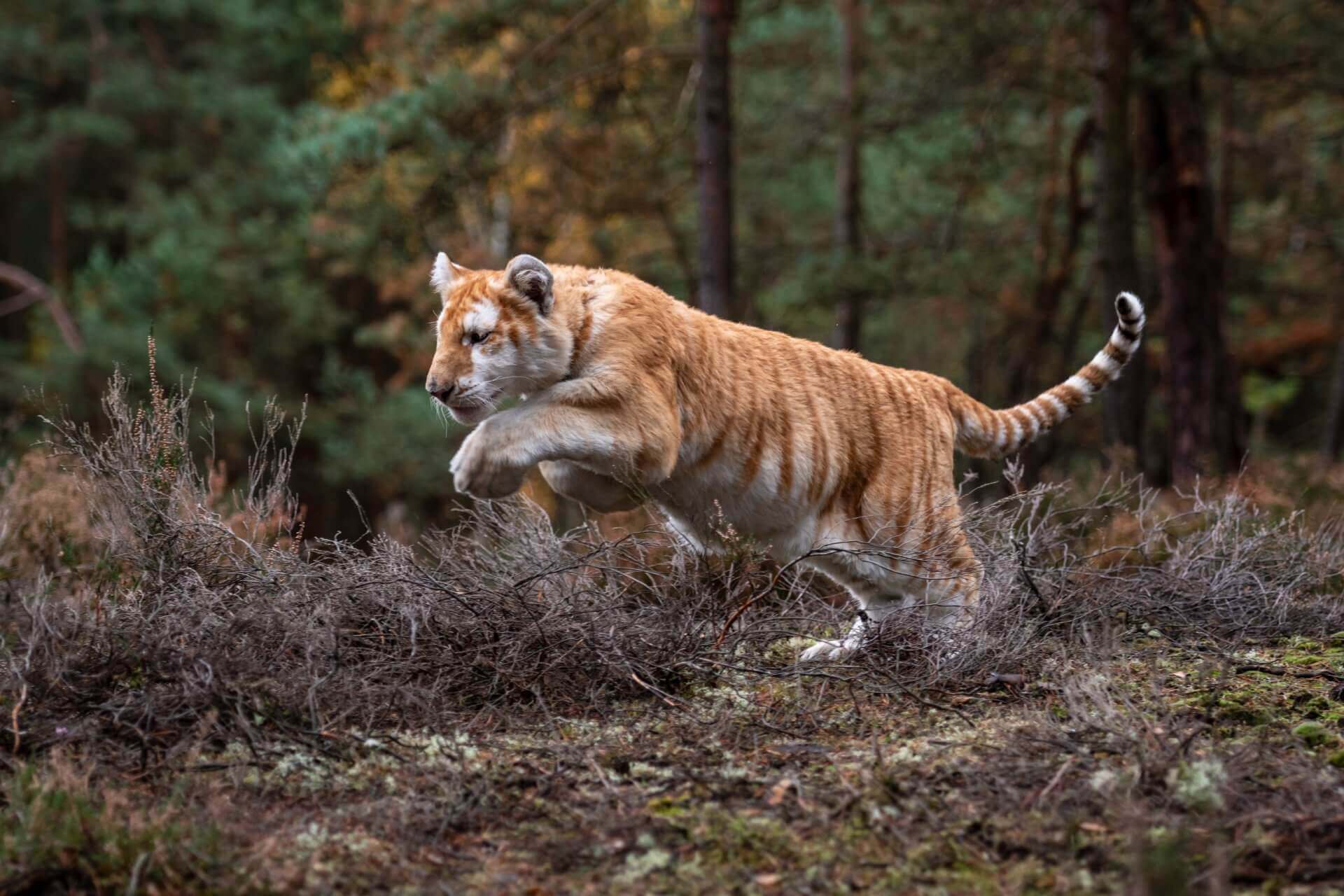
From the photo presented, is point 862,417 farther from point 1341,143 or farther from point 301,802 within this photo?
point 1341,143

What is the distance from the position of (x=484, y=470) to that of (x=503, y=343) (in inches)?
24.1

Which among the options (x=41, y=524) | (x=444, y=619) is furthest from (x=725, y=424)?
(x=41, y=524)

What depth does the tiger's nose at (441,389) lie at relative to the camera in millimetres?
4996

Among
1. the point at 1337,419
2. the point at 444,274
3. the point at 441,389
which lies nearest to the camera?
the point at 441,389

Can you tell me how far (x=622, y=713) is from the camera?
14.8ft

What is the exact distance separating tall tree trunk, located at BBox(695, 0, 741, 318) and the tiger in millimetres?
5489

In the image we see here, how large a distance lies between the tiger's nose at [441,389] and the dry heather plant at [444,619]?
635 millimetres

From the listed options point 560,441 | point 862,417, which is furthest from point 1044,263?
point 560,441

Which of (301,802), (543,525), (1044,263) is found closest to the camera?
(301,802)

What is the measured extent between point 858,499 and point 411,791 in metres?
2.91

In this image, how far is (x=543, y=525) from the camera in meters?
5.82

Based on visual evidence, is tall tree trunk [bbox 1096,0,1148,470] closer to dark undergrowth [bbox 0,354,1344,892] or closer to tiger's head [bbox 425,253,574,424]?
dark undergrowth [bbox 0,354,1344,892]

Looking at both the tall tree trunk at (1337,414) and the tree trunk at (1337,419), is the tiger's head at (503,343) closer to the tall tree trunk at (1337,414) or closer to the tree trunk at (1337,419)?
the tall tree trunk at (1337,414)

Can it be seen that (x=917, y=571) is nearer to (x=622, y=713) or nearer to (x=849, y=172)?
(x=622, y=713)
